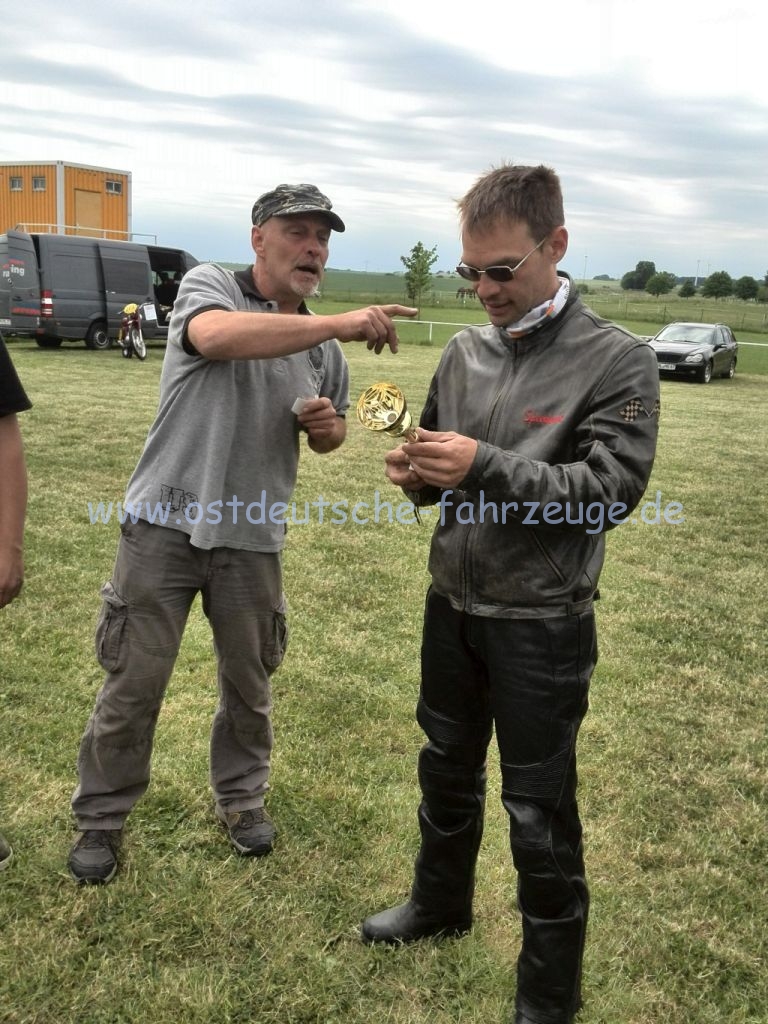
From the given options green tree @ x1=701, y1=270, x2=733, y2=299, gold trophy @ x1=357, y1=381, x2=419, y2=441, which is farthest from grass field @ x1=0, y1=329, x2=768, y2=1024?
green tree @ x1=701, y1=270, x2=733, y2=299

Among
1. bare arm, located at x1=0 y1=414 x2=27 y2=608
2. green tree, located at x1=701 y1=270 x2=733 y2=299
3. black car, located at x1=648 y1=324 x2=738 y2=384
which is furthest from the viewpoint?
green tree, located at x1=701 y1=270 x2=733 y2=299

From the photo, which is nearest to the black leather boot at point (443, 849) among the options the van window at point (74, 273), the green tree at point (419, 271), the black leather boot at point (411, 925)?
the black leather boot at point (411, 925)

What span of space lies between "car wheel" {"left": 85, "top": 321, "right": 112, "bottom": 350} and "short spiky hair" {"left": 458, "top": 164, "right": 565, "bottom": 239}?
19.4 m

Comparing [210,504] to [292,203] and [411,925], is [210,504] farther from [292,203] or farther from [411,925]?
[411,925]

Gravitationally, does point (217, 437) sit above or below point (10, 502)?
above

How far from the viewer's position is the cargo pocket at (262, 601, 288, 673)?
312 cm

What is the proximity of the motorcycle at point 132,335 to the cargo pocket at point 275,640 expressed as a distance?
665 inches

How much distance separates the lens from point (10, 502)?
110 inches

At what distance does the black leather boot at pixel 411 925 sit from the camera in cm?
282

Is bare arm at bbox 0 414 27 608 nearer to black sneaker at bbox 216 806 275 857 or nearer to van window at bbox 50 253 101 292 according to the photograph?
black sneaker at bbox 216 806 275 857

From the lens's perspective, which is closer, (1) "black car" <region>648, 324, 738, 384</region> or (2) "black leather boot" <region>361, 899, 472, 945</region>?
(2) "black leather boot" <region>361, 899, 472, 945</region>

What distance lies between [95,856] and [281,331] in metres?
1.94

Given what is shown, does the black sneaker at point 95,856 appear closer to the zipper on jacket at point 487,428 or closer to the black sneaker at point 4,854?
the black sneaker at point 4,854

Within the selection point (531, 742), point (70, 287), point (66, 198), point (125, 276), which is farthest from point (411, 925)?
point (66, 198)
